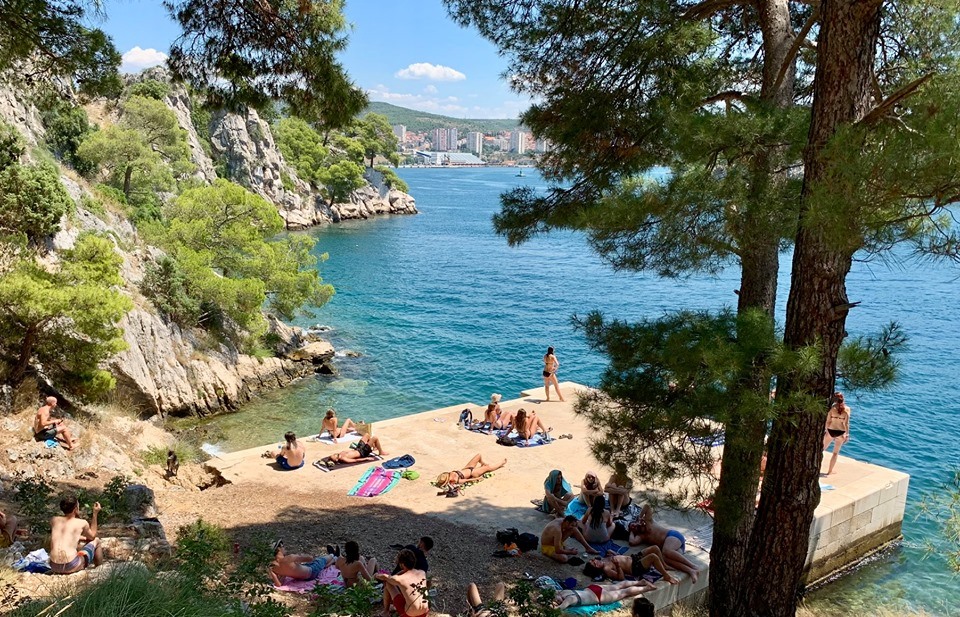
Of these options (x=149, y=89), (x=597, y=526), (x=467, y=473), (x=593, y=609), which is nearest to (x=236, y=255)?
(x=467, y=473)

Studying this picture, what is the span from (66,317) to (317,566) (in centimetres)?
792

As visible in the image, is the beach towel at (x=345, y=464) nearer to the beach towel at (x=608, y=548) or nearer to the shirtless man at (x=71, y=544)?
the beach towel at (x=608, y=548)

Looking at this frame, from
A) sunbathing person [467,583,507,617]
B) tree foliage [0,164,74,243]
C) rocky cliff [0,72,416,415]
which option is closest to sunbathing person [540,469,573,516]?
sunbathing person [467,583,507,617]

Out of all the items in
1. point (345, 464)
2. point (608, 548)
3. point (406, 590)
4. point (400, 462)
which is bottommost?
point (345, 464)

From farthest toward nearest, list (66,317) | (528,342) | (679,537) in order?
1. (528,342)
2. (66,317)
3. (679,537)

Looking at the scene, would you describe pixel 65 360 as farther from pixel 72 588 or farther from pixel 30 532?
pixel 72 588

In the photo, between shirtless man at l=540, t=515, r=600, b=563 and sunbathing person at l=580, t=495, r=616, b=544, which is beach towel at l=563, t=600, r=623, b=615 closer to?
shirtless man at l=540, t=515, r=600, b=563

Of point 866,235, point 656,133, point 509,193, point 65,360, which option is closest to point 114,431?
point 65,360

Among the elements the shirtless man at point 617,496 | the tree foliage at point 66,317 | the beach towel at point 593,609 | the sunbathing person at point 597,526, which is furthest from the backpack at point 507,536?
the tree foliage at point 66,317

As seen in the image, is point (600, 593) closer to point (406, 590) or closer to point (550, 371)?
point (406, 590)

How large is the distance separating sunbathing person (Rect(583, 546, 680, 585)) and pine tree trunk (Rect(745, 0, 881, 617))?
8.71 ft

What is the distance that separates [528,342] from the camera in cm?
2892

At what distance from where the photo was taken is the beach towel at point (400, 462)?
1244cm

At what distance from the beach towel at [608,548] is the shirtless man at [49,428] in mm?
8485
